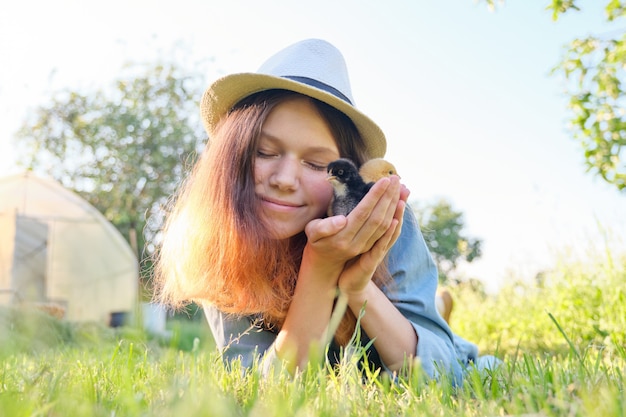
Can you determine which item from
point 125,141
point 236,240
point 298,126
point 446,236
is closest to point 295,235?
A: point 236,240

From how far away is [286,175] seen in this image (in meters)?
2.38

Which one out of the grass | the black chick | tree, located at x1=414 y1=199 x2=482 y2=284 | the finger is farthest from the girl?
tree, located at x1=414 y1=199 x2=482 y2=284

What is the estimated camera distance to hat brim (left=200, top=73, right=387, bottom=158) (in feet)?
8.14

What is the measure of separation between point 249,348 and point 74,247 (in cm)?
1102

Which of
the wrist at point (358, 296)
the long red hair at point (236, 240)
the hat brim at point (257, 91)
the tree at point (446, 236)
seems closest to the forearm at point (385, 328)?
the wrist at point (358, 296)

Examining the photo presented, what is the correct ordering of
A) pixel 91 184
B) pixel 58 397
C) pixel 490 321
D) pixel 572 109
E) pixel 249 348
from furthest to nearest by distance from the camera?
1. pixel 91 184
2. pixel 490 321
3. pixel 572 109
4. pixel 249 348
5. pixel 58 397

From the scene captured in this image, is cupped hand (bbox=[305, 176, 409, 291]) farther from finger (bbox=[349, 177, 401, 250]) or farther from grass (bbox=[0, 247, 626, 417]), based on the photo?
grass (bbox=[0, 247, 626, 417])

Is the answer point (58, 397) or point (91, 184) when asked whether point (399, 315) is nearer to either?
point (58, 397)

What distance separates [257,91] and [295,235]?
0.69 meters

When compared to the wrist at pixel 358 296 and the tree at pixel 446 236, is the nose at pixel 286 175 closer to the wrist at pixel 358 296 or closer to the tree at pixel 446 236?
the wrist at pixel 358 296

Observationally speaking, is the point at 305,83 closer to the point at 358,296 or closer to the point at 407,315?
the point at 358,296

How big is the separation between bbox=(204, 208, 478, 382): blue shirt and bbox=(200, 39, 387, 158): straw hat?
20.8 inches

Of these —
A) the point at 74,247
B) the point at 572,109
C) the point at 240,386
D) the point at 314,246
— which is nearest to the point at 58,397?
the point at 240,386

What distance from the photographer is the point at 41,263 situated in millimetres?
12672
